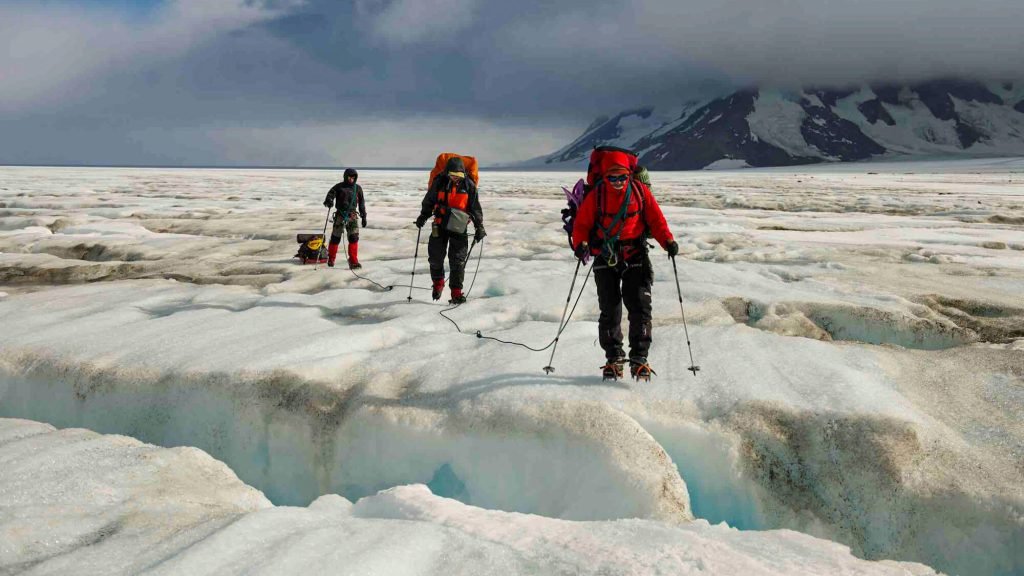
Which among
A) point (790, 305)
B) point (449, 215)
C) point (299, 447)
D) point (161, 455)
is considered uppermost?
point (449, 215)

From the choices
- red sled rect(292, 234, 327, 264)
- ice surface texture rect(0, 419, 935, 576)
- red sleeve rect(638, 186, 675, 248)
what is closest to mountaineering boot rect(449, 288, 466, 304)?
red sleeve rect(638, 186, 675, 248)

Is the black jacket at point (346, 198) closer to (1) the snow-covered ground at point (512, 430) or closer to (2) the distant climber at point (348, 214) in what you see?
(2) the distant climber at point (348, 214)

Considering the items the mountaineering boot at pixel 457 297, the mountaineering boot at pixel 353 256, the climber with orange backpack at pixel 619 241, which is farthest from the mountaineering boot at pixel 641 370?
the mountaineering boot at pixel 353 256

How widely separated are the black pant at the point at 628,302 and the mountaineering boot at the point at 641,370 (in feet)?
0.10

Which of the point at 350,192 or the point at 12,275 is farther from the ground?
the point at 350,192

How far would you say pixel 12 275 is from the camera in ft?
35.6

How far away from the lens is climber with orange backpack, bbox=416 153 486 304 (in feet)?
27.3

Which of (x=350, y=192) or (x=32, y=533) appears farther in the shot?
(x=350, y=192)

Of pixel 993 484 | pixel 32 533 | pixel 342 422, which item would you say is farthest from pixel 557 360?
pixel 32 533

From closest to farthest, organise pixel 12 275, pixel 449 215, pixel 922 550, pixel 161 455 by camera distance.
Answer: pixel 922 550
pixel 161 455
pixel 449 215
pixel 12 275

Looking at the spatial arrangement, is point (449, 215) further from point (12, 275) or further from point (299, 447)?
point (12, 275)

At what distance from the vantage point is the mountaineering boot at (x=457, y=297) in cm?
818

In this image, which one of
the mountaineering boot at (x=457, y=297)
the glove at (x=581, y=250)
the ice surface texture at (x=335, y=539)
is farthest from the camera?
the mountaineering boot at (x=457, y=297)

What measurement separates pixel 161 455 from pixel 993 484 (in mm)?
5320
